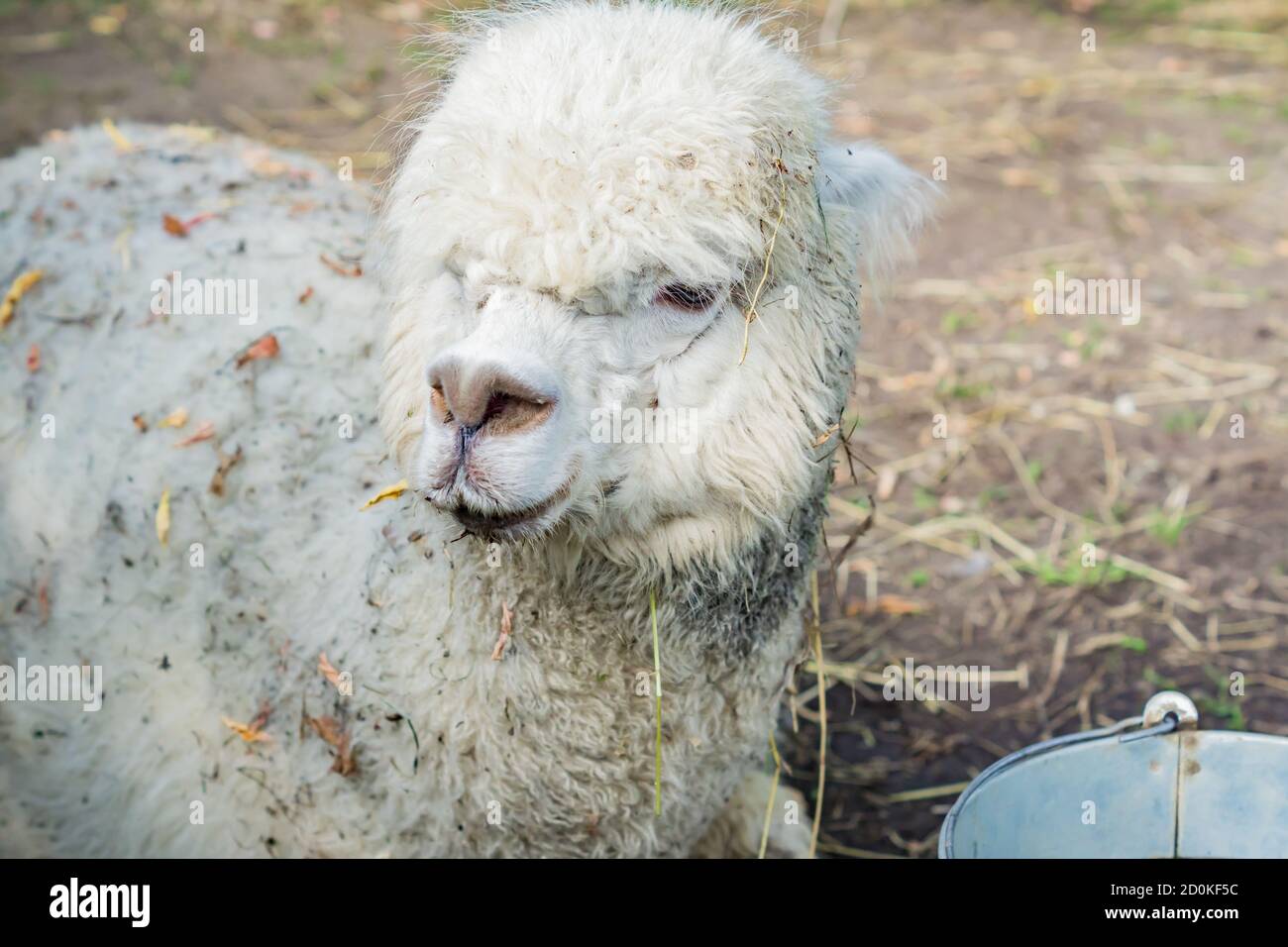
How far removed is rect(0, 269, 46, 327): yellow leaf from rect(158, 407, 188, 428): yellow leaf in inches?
27.3

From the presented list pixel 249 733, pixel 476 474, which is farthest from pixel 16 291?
pixel 476 474

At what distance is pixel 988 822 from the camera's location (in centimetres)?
266

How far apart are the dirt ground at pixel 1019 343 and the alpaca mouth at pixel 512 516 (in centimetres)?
73

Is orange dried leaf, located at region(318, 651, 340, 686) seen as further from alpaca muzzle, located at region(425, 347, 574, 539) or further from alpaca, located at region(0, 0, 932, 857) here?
alpaca muzzle, located at region(425, 347, 574, 539)

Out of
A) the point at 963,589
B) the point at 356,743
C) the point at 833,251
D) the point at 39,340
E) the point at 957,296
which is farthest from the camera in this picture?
the point at 957,296

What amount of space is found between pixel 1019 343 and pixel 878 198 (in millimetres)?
3359

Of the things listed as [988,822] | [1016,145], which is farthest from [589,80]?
[1016,145]

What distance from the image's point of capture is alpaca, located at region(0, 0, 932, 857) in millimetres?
2020

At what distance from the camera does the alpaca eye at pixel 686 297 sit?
6.82 feet

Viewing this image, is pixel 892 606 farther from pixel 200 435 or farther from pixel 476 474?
pixel 476 474

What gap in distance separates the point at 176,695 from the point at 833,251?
1800mm

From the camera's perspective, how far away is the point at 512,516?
1.98 m
